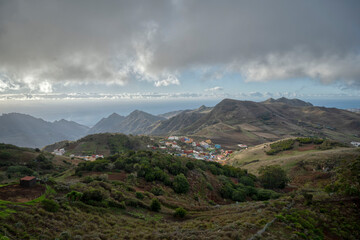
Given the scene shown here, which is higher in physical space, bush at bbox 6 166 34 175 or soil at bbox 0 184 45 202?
soil at bbox 0 184 45 202

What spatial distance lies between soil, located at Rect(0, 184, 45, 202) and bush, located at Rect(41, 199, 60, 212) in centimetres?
181

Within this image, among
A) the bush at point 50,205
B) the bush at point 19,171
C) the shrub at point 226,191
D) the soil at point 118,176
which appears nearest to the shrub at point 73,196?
the bush at point 50,205

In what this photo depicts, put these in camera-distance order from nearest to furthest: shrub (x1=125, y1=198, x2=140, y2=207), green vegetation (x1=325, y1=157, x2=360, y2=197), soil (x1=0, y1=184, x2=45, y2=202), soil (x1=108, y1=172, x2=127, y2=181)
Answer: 1. soil (x1=0, y1=184, x2=45, y2=202)
2. green vegetation (x1=325, y1=157, x2=360, y2=197)
3. shrub (x1=125, y1=198, x2=140, y2=207)
4. soil (x1=108, y1=172, x2=127, y2=181)

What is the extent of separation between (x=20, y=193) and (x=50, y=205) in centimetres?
378

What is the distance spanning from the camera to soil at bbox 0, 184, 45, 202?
492 inches

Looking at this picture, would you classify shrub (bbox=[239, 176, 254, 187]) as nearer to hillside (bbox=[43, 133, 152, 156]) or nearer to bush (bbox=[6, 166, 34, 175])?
bush (bbox=[6, 166, 34, 175])

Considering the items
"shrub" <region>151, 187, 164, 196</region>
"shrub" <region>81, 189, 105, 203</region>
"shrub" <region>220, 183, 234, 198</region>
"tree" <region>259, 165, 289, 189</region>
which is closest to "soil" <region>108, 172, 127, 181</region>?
"shrub" <region>151, 187, 164, 196</region>

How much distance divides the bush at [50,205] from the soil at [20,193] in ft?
5.93

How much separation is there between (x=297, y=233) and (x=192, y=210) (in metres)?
9.80

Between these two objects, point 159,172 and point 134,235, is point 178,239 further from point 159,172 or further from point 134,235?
point 159,172

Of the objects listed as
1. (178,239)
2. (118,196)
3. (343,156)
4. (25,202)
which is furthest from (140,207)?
(343,156)

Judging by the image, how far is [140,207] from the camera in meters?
17.4

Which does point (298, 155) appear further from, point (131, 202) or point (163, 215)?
point (131, 202)

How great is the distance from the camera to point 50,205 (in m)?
11.9
